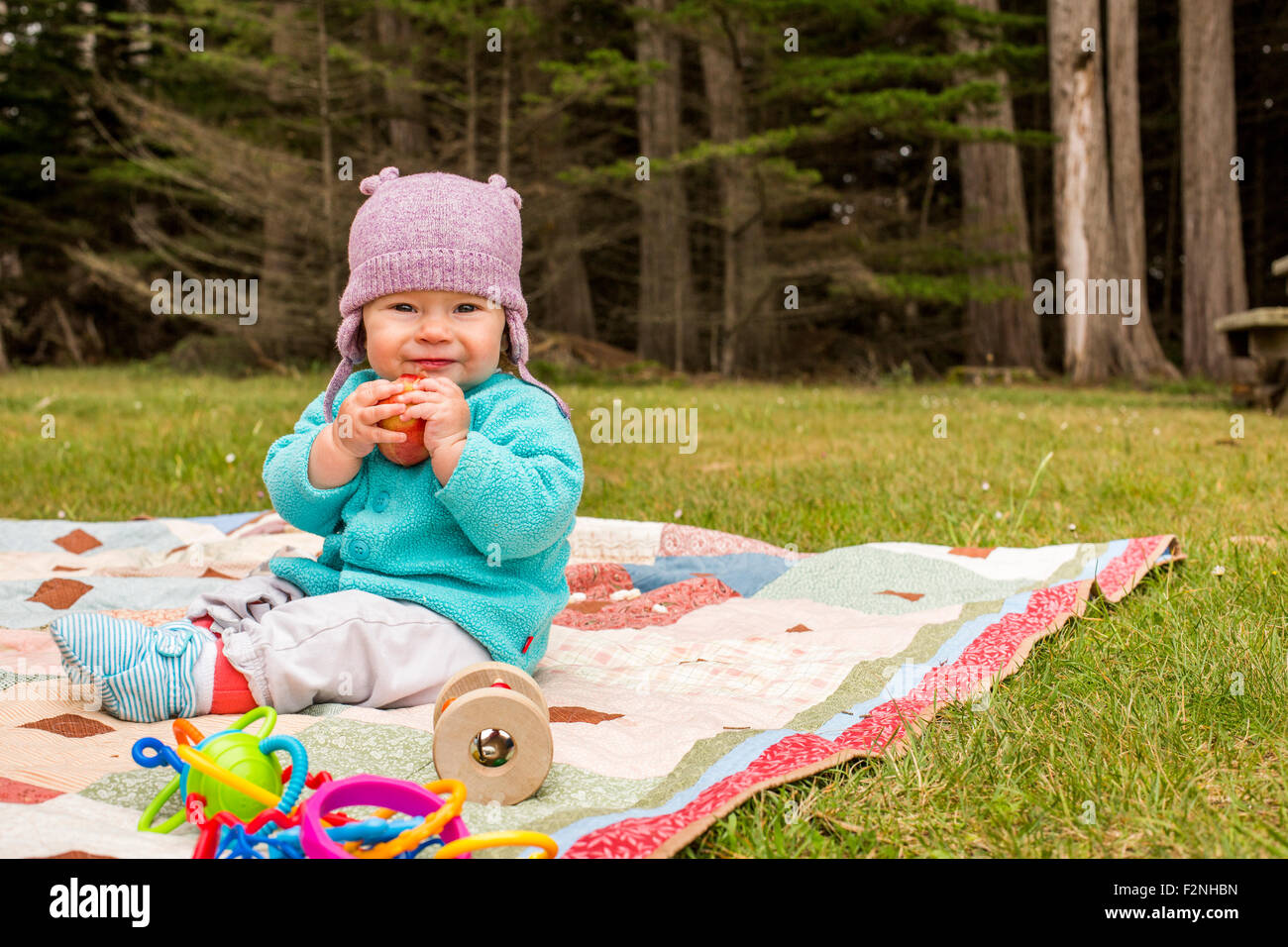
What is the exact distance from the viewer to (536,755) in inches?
60.7

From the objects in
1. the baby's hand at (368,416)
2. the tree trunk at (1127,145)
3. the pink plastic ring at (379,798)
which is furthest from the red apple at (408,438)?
the tree trunk at (1127,145)

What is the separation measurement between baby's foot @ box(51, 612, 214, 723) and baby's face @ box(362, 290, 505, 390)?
0.61 m

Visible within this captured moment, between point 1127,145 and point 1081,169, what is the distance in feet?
5.08

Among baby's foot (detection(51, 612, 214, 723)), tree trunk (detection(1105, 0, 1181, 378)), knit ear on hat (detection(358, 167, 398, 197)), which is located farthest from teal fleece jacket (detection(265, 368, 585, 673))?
tree trunk (detection(1105, 0, 1181, 378))

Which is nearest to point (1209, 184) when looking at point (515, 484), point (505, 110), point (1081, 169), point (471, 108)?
point (1081, 169)

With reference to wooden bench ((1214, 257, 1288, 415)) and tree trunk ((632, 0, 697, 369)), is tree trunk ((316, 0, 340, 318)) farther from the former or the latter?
wooden bench ((1214, 257, 1288, 415))

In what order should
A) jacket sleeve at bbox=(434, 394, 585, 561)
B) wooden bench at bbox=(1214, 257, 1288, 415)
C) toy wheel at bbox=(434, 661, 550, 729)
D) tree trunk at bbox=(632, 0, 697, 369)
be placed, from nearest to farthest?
toy wheel at bbox=(434, 661, 550, 729)
jacket sleeve at bbox=(434, 394, 585, 561)
wooden bench at bbox=(1214, 257, 1288, 415)
tree trunk at bbox=(632, 0, 697, 369)

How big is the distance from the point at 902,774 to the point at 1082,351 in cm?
959

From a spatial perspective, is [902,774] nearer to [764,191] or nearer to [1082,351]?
[764,191]

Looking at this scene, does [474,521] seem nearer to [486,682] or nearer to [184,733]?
[486,682]

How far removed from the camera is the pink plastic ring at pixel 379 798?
4.37 feet

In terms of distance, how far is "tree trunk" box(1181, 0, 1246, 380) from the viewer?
1145 centimetres

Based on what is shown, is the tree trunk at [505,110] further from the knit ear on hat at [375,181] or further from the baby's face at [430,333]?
the baby's face at [430,333]

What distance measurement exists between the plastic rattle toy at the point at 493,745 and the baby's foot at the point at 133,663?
58 cm
